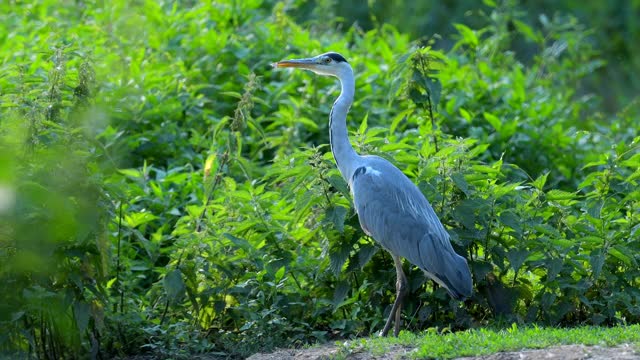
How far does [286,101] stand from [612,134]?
3686 millimetres

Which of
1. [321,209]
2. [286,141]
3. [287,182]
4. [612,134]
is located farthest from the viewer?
[612,134]

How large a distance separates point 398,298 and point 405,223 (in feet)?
1.53

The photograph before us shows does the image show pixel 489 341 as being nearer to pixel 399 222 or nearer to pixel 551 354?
pixel 551 354

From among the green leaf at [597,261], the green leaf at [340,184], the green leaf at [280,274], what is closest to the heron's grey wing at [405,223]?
the green leaf at [340,184]

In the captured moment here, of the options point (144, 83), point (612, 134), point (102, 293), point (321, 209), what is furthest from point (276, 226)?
point (612, 134)

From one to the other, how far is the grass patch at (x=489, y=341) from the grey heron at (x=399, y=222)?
1.39ft

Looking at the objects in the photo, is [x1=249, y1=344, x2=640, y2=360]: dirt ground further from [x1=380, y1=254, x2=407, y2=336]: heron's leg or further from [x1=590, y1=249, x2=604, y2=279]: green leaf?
[x1=590, y1=249, x2=604, y2=279]: green leaf

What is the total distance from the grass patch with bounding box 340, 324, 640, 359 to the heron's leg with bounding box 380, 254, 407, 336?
383 millimetres

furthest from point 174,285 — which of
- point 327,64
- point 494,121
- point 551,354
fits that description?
point 494,121

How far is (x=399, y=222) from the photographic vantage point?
659 centimetres

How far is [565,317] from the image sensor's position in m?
6.96

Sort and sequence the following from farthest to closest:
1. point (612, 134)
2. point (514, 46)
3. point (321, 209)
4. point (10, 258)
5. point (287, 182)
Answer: point (514, 46)
point (612, 134)
point (287, 182)
point (321, 209)
point (10, 258)

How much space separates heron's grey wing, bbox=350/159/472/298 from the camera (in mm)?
6332

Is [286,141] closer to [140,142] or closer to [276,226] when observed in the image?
[140,142]
